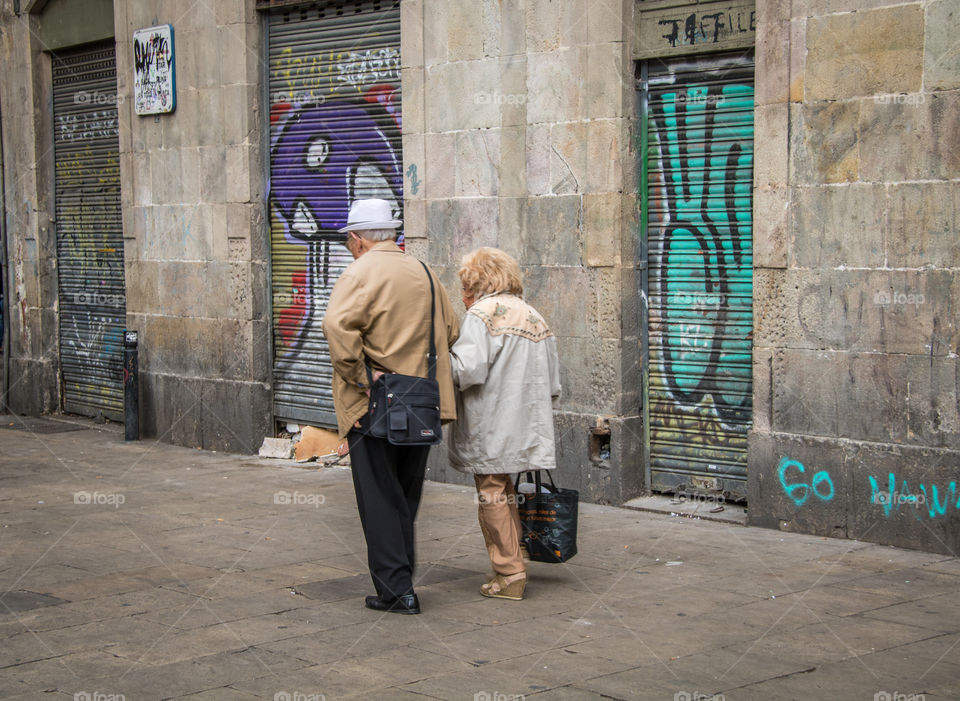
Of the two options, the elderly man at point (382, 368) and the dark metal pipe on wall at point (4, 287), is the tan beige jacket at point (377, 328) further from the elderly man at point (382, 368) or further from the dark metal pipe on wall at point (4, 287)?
the dark metal pipe on wall at point (4, 287)

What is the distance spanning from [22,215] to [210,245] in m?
3.57

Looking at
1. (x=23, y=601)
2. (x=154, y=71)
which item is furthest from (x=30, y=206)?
(x=23, y=601)

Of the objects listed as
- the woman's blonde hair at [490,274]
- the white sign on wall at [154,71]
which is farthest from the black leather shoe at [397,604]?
the white sign on wall at [154,71]

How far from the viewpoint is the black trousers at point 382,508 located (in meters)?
5.79

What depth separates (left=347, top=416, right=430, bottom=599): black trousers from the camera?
579cm

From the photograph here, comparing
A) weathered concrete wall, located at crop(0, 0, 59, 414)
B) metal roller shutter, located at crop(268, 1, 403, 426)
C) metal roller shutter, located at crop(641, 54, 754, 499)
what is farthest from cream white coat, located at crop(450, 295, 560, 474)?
weathered concrete wall, located at crop(0, 0, 59, 414)

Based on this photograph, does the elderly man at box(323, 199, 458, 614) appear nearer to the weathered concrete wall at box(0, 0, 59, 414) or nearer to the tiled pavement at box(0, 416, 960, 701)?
the tiled pavement at box(0, 416, 960, 701)

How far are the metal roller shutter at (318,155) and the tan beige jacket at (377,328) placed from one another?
431cm

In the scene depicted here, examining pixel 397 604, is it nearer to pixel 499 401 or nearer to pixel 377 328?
pixel 499 401

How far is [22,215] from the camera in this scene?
1376 cm

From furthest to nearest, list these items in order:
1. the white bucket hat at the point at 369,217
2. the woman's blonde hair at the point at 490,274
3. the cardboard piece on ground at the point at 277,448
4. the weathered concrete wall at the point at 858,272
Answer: the cardboard piece on ground at the point at 277,448, the weathered concrete wall at the point at 858,272, the woman's blonde hair at the point at 490,274, the white bucket hat at the point at 369,217

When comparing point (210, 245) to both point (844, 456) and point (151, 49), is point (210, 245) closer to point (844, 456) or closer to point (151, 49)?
point (151, 49)

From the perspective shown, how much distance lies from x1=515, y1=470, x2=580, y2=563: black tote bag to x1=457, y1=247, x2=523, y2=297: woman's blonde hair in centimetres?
100

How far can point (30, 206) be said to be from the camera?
13.6 meters
